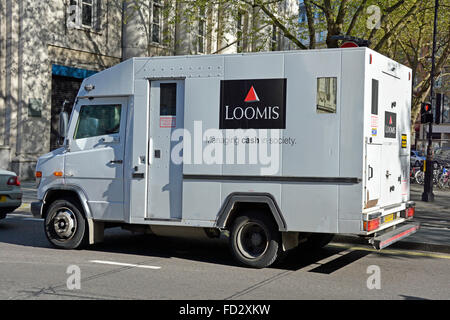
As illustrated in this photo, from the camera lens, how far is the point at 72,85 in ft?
74.6

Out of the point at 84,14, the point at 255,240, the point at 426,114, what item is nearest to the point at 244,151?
the point at 255,240

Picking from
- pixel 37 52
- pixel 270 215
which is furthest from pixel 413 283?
pixel 37 52

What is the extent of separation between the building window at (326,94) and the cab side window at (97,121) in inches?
119

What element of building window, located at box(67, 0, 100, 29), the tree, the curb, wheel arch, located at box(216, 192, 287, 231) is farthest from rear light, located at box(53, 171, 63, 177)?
building window, located at box(67, 0, 100, 29)

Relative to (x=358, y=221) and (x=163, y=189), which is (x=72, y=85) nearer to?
(x=163, y=189)

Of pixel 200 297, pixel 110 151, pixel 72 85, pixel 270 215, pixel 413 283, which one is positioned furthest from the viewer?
pixel 72 85

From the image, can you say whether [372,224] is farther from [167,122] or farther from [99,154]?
[99,154]

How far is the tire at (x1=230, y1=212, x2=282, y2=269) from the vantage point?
306 inches

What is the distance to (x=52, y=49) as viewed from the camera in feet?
69.9

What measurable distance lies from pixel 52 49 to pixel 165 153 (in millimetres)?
14565

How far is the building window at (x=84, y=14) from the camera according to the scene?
22.0 meters

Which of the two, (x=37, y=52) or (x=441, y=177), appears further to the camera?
(x=441, y=177)

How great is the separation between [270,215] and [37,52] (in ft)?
50.2

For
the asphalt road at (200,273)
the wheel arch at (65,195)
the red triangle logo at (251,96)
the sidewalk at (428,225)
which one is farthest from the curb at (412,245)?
the wheel arch at (65,195)
